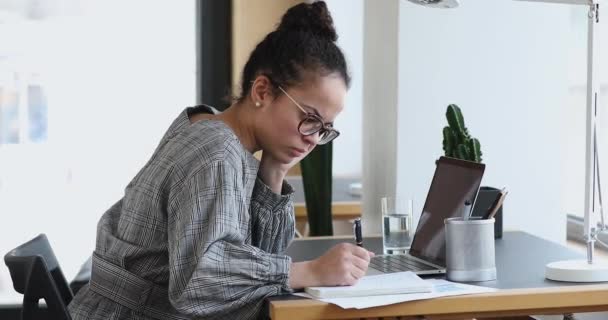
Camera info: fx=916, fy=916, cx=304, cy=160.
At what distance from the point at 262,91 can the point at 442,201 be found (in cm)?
51

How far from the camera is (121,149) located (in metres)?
4.41

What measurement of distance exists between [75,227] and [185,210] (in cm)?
281

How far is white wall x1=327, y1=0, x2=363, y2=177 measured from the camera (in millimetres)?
4824

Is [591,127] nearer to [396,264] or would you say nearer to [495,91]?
[396,264]

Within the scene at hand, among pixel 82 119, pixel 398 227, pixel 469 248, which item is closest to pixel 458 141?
pixel 398 227

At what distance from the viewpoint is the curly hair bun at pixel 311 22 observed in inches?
75.0

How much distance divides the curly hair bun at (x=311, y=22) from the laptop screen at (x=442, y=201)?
16.2 inches

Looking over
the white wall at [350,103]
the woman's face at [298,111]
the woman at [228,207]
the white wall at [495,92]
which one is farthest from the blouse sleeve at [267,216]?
the white wall at [350,103]

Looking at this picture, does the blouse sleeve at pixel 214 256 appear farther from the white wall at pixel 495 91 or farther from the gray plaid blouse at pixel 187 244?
the white wall at pixel 495 91

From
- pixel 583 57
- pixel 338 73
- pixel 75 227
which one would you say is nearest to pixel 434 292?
pixel 338 73

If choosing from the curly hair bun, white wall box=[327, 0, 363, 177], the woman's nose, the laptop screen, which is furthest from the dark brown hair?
white wall box=[327, 0, 363, 177]

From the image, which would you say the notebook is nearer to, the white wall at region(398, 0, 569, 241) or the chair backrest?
the chair backrest

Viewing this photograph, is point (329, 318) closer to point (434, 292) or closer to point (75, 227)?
point (434, 292)

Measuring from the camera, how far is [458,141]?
2.35m
